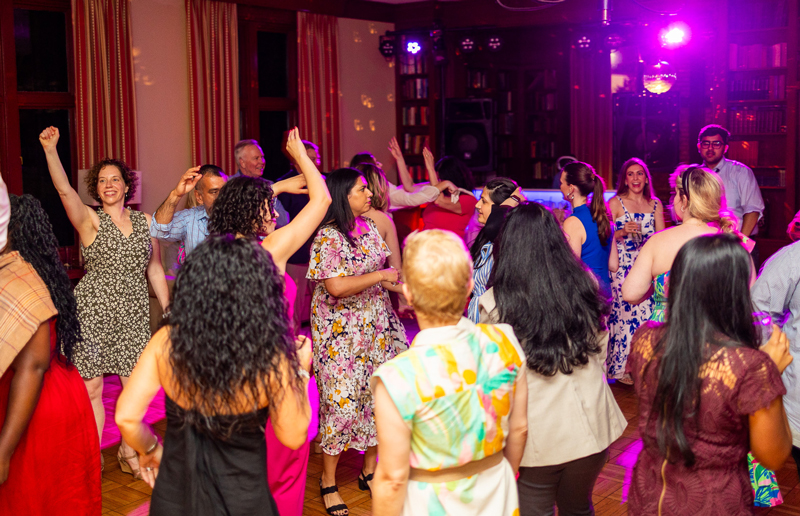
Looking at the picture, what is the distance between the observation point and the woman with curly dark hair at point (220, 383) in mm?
1627

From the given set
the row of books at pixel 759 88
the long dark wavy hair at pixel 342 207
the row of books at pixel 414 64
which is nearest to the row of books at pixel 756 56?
the row of books at pixel 759 88

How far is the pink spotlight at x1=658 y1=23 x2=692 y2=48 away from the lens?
753 cm

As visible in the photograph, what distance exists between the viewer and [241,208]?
8.05 ft

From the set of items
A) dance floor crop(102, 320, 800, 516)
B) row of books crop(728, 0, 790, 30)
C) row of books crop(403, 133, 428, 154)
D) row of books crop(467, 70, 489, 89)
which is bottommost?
dance floor crop(102, 320, 800, 516)

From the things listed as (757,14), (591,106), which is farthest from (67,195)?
(591,106)

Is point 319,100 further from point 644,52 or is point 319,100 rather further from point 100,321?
point 100,321

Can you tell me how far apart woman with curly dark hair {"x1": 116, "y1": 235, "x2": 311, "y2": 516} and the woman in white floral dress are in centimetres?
146

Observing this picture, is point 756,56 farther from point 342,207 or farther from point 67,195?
point 67,195

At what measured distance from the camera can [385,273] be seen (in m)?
→ 3.18

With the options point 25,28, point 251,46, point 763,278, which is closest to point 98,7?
point 25,28

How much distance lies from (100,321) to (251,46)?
4629 mm

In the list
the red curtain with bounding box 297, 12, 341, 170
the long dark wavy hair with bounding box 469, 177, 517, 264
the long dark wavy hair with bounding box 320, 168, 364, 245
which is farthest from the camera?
the red curtain with bounding box 297, 12, 341, 170

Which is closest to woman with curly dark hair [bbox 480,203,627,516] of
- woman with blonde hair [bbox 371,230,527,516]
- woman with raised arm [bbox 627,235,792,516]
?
woman with raised arm [bbox 627,235,792,516]

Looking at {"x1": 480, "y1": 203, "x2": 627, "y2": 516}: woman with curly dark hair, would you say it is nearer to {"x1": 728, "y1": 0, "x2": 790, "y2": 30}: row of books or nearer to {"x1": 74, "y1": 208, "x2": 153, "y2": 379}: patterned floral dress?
{"x1": 74, "y1": 208, "x2": 153, "y2": 379}: patterned floral dress
